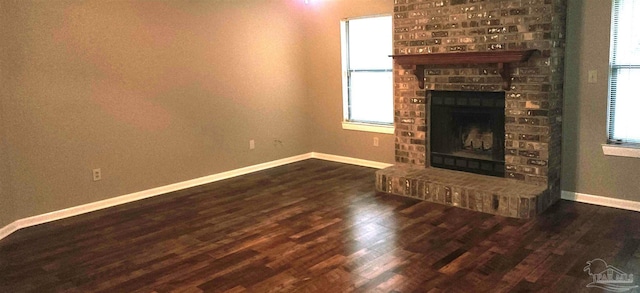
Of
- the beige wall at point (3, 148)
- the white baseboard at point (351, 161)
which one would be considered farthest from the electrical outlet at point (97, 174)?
the white baseboard at point (351, 161)

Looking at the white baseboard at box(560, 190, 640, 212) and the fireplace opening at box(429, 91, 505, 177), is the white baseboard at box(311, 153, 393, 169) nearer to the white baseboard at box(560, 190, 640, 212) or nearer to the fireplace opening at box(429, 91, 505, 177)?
the fireplace opening at box(429, 91, 505, 177)

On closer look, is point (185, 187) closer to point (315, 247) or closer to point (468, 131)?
point (315, 247)

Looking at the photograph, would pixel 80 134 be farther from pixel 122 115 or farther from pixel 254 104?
pixel 254 104

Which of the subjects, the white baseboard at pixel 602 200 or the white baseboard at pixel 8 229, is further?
the white baseboard at pixel 602 200

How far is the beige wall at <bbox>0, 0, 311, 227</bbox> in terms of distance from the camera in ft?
14.8

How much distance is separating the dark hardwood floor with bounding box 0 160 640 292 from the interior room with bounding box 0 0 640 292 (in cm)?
2

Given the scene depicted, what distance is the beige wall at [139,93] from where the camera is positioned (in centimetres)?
450

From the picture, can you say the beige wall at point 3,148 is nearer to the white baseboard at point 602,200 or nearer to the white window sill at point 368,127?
the white window sill at point 368,127

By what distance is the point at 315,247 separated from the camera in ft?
12.3

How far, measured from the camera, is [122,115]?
5133 millimetres

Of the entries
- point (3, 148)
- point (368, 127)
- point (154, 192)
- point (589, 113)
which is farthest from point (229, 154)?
point (589, 113)

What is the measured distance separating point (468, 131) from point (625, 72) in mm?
1504

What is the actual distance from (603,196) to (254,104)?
13.1 feet

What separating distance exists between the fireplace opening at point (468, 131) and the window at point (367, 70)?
1.00 m
